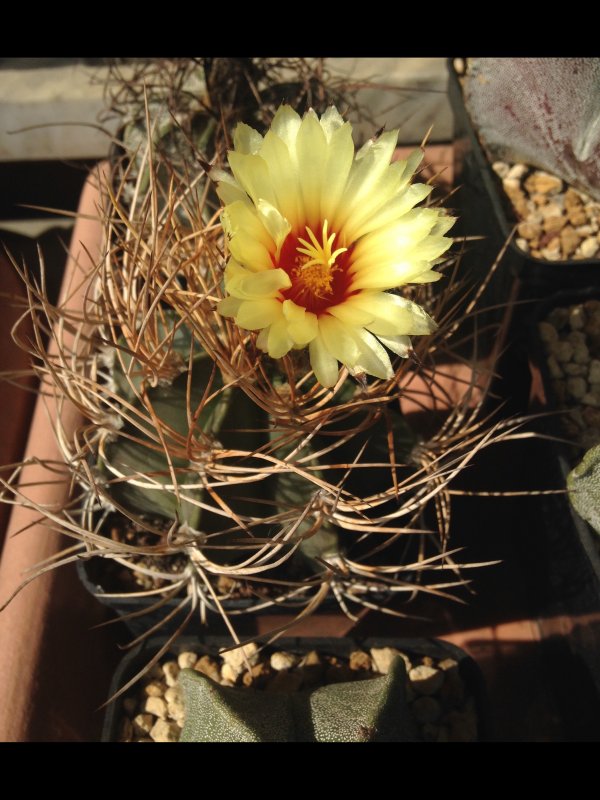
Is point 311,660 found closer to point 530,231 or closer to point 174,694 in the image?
point 174,694

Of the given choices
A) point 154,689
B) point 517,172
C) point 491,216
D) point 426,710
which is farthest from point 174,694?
point 517,172

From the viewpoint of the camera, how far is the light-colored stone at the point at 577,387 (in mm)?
827

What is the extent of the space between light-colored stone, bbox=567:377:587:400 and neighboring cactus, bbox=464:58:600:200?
27 centimetres

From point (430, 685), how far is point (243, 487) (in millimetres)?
294

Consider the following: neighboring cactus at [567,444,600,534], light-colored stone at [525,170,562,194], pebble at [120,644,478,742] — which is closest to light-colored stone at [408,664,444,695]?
pebble at [120,644,478,742]

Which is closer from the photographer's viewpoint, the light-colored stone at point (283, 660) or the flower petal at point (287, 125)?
the flower petal at point (287, 125)

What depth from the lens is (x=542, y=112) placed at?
0.94 metres

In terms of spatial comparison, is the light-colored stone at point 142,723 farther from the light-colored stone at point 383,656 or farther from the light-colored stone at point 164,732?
the light-colored stone at point 383,656

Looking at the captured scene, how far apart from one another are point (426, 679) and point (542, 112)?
0.73 m

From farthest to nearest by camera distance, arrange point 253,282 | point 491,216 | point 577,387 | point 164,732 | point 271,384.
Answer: point 491,216
point 577,387
point 164,732
point 271,384
point 253,282

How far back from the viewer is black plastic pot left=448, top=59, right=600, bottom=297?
851 mm

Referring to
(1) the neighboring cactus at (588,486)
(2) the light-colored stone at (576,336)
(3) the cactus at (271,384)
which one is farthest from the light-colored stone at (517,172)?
(1) the neighboring cactus at (588,486)

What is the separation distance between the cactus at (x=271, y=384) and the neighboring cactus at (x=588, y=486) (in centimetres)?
9

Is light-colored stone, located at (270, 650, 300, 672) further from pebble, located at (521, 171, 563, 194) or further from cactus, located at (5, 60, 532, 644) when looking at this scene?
pebble, located at (521, 171, 563, 194)
